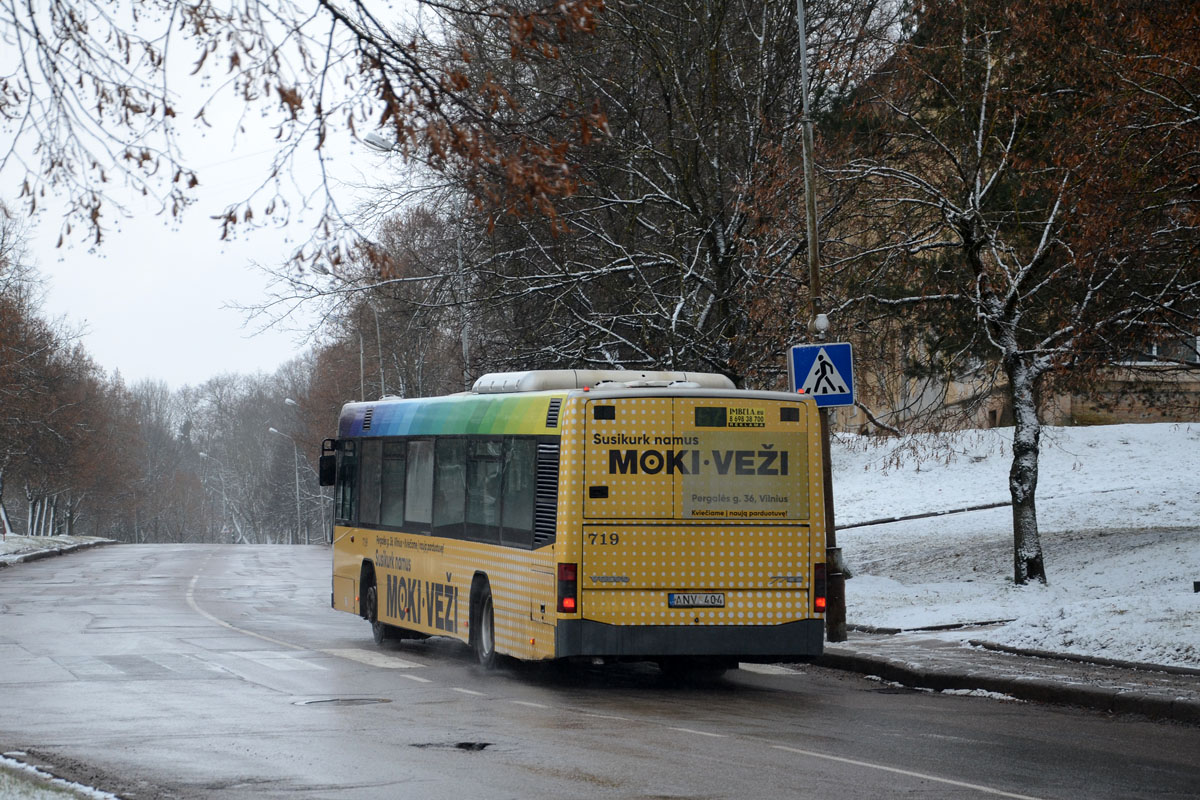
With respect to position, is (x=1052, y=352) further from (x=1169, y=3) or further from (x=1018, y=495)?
(x=1169, y=3)

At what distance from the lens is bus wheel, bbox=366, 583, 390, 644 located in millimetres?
20484

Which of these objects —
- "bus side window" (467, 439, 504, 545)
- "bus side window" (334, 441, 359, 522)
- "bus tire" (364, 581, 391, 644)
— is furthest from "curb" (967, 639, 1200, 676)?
"bus side window" (334, 441, 359, 522)

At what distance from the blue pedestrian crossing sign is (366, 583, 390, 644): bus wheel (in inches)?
241

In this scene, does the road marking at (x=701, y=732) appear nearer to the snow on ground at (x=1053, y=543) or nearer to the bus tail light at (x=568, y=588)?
the bus tail light at (x=568, y=588)

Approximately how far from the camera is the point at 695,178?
25.9m

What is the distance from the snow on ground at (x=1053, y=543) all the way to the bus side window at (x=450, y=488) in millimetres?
6124

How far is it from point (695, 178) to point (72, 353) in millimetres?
60760

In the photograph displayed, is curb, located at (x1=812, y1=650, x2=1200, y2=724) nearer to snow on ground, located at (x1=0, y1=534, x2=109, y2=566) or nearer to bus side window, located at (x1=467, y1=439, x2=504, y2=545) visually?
bus side window, located at (x1=467, y1=439, x2=504, y2=545)

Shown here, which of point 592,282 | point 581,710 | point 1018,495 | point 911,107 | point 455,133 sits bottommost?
point 581,710

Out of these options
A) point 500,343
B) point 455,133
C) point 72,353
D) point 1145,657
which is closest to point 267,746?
point 455,133

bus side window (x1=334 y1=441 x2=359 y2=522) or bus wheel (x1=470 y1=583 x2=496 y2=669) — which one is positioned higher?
bus side window (x1=334 y1=441 x2=359 y2=522)

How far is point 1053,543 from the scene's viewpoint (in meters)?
28.2

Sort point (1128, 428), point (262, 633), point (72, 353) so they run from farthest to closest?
1. point (72, 353)
2. point (1128, 428)
3. point (262, 633)

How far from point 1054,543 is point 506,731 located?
1875 cm
